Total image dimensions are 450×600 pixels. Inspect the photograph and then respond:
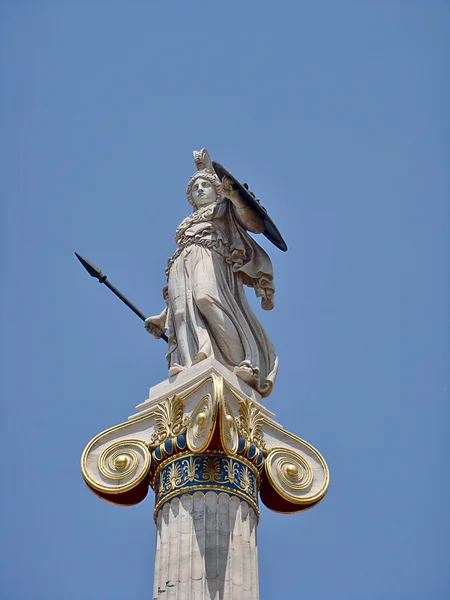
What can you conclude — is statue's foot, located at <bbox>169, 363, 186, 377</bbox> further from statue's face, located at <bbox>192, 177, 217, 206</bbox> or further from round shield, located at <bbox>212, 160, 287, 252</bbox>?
statue's face, located at <bbox>192, 177, 217, 206</bbox>

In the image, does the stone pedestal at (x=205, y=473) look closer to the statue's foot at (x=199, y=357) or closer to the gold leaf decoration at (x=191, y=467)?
the gold leaf decoration at (x=191, y=467)

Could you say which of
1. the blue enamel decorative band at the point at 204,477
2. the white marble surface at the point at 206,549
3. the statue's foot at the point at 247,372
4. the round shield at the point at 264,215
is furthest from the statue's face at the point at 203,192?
the white marble surface at the point at 206,549

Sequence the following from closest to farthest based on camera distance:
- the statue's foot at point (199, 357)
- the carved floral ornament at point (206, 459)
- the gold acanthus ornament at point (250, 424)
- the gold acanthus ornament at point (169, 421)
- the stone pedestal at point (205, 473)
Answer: the stone pedestal at point (205, 473)
the carved floral ornament at point (206, 459)
the gold acanthus ornament at point (169, 421)
the gold acanthus ornament at point (250, 424)
the statue's foot at point (199, 357)

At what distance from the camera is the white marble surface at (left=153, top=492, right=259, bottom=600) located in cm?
1630

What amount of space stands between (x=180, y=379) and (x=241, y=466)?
6.03ft

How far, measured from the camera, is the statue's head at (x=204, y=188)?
22328 millimetres

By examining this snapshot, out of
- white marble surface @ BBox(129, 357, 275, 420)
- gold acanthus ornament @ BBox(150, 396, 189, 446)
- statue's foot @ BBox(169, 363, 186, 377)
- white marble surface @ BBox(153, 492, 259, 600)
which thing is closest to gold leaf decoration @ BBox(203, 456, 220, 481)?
white marble surface @ BBox(153, 492, 259, 600)

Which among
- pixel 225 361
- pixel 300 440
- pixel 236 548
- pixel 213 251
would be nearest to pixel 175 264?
pixel 213 251

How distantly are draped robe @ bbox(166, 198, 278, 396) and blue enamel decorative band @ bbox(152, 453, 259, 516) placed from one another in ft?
6.29

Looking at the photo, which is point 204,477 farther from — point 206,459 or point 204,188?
point 204,188

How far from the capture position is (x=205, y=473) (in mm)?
17625

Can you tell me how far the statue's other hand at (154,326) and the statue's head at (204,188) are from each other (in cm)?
225

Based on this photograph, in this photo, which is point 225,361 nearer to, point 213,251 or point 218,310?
point 218,310

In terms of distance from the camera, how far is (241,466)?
59.0 feet
